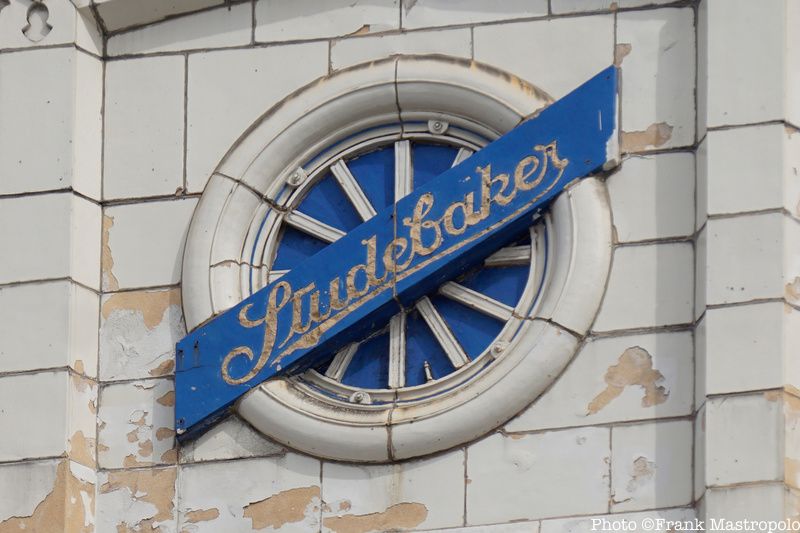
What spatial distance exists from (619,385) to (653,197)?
935 millimetres

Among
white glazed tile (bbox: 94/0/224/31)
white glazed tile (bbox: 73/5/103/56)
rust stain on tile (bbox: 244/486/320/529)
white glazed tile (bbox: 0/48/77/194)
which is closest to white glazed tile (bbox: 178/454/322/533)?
rust stain on tile (bbox: 244/486/320/529)

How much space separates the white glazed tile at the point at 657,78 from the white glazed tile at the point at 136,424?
2.51m

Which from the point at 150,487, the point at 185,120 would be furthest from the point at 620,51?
the point at 150,487

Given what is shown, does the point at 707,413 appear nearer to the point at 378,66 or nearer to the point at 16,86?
the point at 378,66

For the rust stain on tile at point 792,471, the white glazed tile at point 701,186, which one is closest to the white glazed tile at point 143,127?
the white glazed tile at point 701,186

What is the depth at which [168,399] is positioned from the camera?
14.4 meters

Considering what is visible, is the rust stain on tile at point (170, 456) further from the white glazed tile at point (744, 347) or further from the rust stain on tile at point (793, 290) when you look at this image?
the rust stain on tile at point (793, 290)

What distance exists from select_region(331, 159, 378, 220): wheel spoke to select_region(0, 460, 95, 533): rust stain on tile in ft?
6.07

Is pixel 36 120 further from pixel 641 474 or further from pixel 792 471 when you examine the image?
pixel 792 471

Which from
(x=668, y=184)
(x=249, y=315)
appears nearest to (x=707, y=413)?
(x=668, y=184)

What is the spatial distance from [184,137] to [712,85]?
2630mm

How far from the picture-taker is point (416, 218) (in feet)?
46.8

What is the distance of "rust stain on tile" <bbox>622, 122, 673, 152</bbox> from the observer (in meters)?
14.2

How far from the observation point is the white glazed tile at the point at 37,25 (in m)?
15.0
